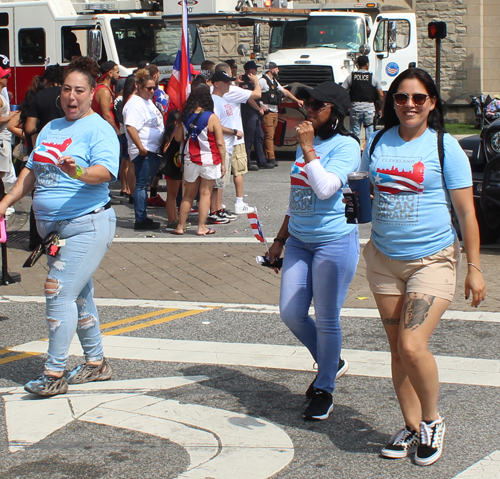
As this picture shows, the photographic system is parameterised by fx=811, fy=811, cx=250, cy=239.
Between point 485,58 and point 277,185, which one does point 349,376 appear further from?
point 485,58

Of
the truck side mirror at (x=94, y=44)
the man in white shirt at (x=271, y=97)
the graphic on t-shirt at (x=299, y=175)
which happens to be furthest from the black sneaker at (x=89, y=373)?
the truck side mirror at (x=94, y=44)

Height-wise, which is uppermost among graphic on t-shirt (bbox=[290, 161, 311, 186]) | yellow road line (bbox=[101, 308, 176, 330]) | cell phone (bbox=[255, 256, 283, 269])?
graphic on t-shirt (bbox=[290, 161, 311, 186])

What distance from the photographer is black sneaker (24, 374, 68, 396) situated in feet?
15.4

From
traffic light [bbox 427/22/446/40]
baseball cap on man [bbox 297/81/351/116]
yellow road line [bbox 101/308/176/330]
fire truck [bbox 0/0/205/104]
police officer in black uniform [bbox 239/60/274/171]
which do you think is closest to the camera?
baseball cap on man [bbox 297/81/351/116]

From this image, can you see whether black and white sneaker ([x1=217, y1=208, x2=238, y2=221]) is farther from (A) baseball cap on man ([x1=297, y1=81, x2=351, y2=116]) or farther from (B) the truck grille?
(B) the truck grille

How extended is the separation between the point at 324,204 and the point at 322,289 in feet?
1.50

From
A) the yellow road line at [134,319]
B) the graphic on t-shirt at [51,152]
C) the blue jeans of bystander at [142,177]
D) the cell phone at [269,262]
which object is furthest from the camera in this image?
the blue jeans of bystander at [142,177]

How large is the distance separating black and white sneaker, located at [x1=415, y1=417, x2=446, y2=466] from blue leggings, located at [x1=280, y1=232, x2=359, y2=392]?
0.73 m

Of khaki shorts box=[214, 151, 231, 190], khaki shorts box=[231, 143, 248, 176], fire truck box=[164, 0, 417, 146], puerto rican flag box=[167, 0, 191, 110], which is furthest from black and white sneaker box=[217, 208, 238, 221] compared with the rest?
fire truck box=[164, 0, 417, 146]

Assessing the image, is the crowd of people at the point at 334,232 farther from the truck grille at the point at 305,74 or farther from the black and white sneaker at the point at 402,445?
the truck grille at the point at 305,74

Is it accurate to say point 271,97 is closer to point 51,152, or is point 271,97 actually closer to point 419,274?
point 51,152

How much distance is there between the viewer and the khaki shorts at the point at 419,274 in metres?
3.76

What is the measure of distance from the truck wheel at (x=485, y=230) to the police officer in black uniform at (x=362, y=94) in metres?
6.88

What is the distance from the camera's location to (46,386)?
4.71m
